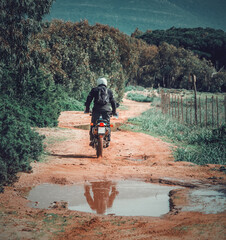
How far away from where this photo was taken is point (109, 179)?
23.0 feet

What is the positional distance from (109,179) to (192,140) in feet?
20.6

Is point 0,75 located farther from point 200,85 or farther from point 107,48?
point 200,85

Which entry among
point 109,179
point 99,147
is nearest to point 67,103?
point 99,147

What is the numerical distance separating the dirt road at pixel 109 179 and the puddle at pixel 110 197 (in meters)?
0.19

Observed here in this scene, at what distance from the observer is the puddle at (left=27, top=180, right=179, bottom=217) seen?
5203 mm

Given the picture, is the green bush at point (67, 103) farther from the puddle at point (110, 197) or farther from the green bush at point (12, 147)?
the puddle at point (110, 197)

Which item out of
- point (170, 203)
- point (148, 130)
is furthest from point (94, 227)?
point (148, 130)

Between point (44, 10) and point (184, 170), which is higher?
point (44, 10)

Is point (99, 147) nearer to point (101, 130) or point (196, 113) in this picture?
point (101, 130)

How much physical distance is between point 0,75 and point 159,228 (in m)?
8.36

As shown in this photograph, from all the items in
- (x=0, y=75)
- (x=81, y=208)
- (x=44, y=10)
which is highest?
(x=44, y=10)

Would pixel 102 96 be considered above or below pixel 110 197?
above

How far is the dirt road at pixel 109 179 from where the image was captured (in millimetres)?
3970

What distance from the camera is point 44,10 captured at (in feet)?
40.4
